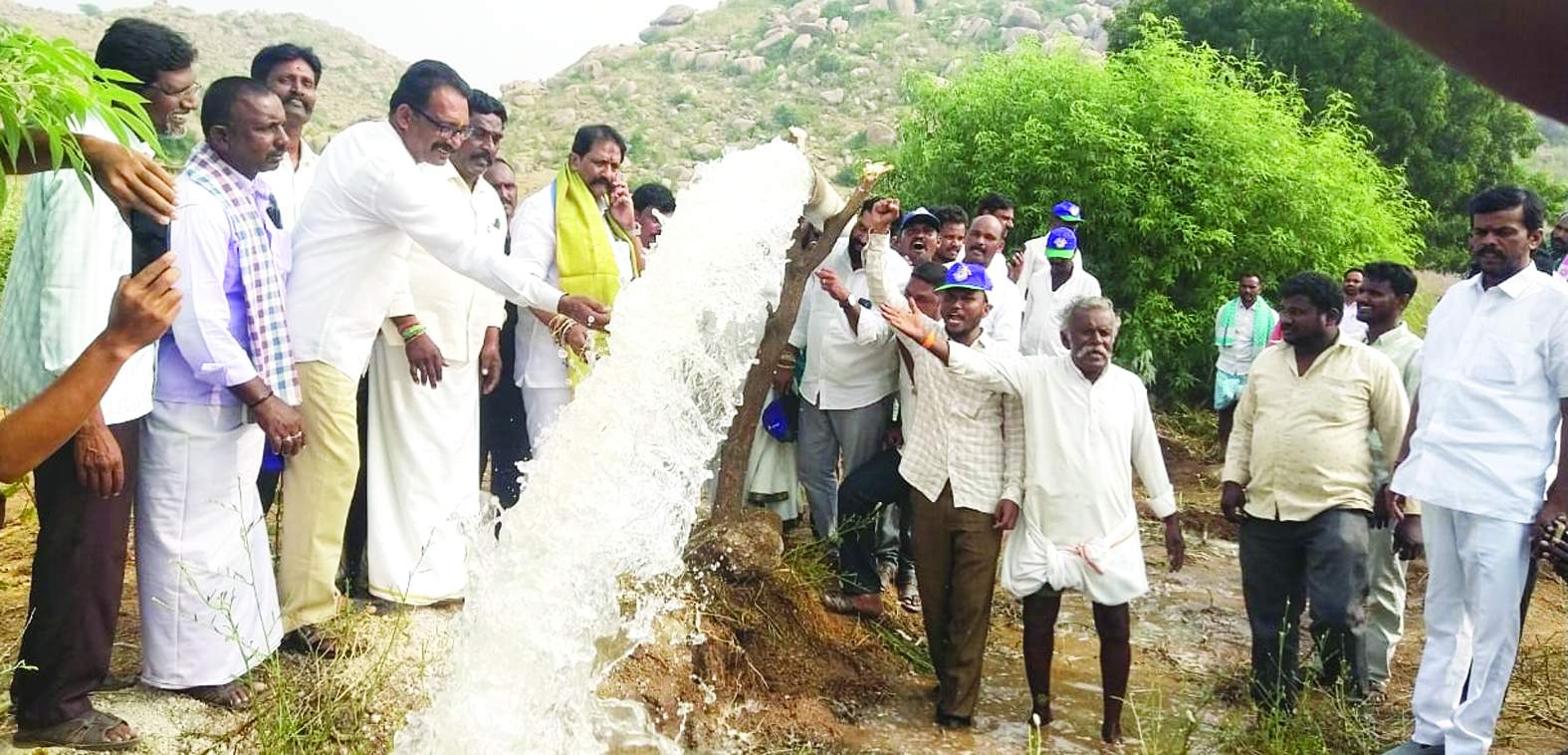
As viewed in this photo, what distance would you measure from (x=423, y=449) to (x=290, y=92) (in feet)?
4.87

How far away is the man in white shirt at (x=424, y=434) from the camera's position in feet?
14.7

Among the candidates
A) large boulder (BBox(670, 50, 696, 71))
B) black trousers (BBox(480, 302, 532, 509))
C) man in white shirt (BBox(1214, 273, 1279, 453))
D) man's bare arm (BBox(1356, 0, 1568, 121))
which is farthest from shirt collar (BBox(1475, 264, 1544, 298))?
large boulder (BBox(670, 50, 696, 71))

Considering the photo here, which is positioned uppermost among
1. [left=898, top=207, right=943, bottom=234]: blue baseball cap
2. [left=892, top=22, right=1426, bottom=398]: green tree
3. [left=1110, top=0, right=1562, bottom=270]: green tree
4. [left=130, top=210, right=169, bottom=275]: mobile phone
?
[left=1110, top=0, right=1562, bottom=270]: green tree

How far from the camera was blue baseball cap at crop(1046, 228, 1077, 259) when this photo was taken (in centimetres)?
802

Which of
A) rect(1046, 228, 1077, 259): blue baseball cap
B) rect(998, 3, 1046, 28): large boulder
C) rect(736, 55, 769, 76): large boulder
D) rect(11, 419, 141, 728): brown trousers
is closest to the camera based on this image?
rect(11, 419, 141, 728): brown trousers

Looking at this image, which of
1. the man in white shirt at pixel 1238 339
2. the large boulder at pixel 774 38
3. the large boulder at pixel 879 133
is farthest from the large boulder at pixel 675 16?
the man in white shirt at pixel 1238 339

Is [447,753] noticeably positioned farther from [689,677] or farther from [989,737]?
[989,737]

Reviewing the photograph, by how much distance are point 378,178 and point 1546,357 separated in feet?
12.8

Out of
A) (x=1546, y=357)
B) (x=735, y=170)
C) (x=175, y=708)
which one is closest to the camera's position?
(x=175, y=708)

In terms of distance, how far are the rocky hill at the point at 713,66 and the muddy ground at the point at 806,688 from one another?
30.1 m

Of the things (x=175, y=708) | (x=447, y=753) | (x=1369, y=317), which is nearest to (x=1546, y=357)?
(x=1369, y=317)

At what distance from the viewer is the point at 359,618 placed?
164 inches

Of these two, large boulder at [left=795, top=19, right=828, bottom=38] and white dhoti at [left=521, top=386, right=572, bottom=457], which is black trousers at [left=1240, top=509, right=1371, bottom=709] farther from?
large boulder at [left=795, top=19, right=828, bottom=38]

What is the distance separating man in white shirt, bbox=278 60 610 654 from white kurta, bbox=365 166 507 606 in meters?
0.25
